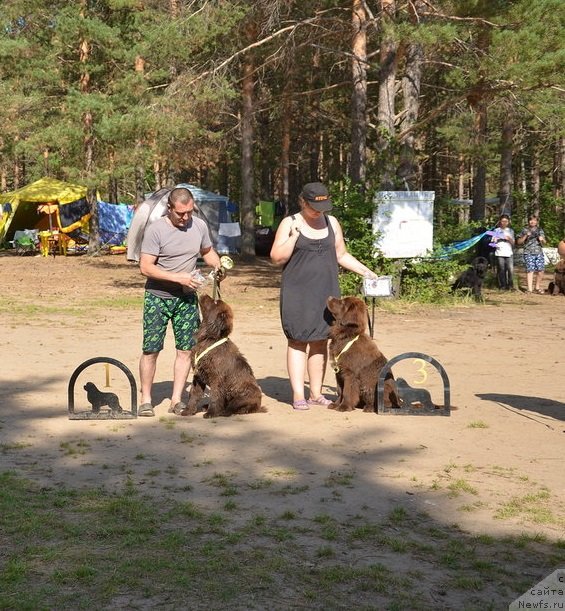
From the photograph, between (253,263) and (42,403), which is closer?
(42,403)

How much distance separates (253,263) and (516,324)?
17.0 meters

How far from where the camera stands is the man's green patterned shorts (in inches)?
327

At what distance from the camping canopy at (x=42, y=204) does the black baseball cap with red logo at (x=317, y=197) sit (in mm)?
29035

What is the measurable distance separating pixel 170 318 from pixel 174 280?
0.49 m

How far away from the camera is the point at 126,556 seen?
4711 mm

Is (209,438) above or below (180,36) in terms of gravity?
below

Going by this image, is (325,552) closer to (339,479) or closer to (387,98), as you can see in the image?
(339,479)

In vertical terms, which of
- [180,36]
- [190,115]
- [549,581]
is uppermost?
[180,36]

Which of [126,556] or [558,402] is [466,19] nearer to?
[558,402]

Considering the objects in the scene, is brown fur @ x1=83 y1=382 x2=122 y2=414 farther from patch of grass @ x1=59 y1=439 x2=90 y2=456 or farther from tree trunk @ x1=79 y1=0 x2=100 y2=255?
tree trunk @ x1=79 y1=0 x2=100 y2=255

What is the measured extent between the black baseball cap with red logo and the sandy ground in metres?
1.81

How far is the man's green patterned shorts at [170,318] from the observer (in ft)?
27.2

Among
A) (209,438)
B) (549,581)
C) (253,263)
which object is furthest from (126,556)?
(253,263)

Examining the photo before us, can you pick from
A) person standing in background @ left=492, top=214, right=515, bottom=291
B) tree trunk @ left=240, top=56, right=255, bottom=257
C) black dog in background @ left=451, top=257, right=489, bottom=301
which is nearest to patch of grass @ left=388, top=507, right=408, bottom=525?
black dog in background @ left=451, top=257, right=489, bottom=301
